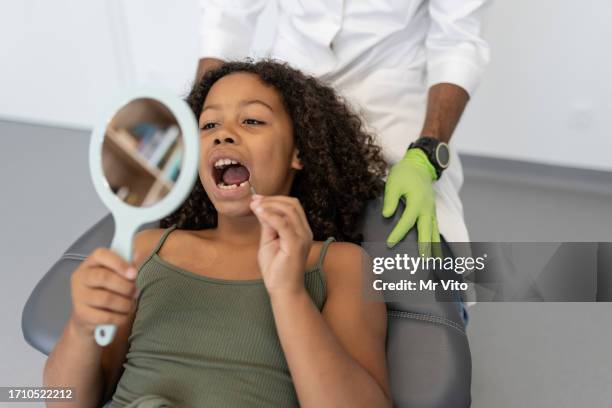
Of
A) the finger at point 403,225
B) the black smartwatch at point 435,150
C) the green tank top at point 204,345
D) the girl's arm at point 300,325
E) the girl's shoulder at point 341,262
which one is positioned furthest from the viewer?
the black smartwatch at point 435,150

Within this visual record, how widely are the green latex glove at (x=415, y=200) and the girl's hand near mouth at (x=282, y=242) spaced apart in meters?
0.37

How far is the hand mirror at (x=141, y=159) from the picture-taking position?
2.56ft

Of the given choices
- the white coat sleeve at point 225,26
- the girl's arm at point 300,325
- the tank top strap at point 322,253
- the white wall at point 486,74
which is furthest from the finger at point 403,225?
the white wall at point 486,74

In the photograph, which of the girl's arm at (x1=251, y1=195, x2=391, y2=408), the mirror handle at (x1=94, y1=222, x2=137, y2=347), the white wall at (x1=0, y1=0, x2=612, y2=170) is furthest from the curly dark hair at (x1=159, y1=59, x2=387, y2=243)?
the white wall at (x1=0, y1=0, x2=612, y2=170)

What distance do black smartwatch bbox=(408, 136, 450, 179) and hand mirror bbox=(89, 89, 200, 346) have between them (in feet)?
2.13

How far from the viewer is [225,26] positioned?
1.63m

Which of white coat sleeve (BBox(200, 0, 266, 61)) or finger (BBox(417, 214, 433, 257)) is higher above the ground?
white coat sleeve (BBox(200, 0, 266, 61))

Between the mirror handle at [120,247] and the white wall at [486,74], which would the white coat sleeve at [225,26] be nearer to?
the mirror handle at [120,247]

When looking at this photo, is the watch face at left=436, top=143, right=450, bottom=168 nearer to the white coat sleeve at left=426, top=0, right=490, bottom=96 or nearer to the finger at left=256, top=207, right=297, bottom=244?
the white coat sleeve at left=426, top=0, right=490, bottom=96

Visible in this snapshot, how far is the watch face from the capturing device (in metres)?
1.31

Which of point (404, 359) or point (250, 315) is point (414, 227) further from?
point (250, 315)

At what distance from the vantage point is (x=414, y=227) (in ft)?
4.06

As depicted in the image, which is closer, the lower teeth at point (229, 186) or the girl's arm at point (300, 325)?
the girl's arm at point (300, 325)

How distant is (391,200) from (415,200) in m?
0.05
